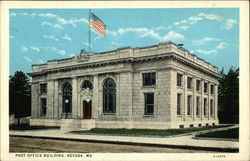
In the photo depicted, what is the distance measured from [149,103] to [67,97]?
8.68 m

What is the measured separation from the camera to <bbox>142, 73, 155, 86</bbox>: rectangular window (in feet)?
79.7

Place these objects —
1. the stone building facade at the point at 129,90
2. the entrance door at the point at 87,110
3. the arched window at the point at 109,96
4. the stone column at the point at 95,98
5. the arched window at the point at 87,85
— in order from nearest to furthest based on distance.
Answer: the stone building facade at the point at 129,90 → the arched window at the point at 109,96 → the stone column at the point at 95,98 → the entrance door at the point at 87,110 → the arched window at the point at 87,85

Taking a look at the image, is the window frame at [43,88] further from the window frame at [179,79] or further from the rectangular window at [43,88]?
the window frame at [179,79]

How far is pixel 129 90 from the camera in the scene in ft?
81.8

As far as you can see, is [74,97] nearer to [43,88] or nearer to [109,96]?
[109,96]

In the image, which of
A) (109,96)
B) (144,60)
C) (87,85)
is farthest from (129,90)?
(87,85)

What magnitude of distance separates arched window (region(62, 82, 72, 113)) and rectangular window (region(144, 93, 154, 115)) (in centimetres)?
800

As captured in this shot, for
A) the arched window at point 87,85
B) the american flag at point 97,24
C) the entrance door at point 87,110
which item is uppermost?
the american flag at point 97,24

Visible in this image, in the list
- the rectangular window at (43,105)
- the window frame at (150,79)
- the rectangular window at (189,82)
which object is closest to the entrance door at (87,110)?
the rectangular window at (43,105)

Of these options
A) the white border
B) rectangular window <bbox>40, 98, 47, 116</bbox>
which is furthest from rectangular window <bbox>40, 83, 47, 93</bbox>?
the white border

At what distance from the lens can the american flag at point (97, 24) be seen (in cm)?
1774

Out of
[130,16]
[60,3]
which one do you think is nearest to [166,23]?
[130,16]

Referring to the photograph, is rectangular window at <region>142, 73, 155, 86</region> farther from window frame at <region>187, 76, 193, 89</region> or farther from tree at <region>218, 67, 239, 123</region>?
tree at <region>218, 67, 239, 123</region>

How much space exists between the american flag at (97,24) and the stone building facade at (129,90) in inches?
212
